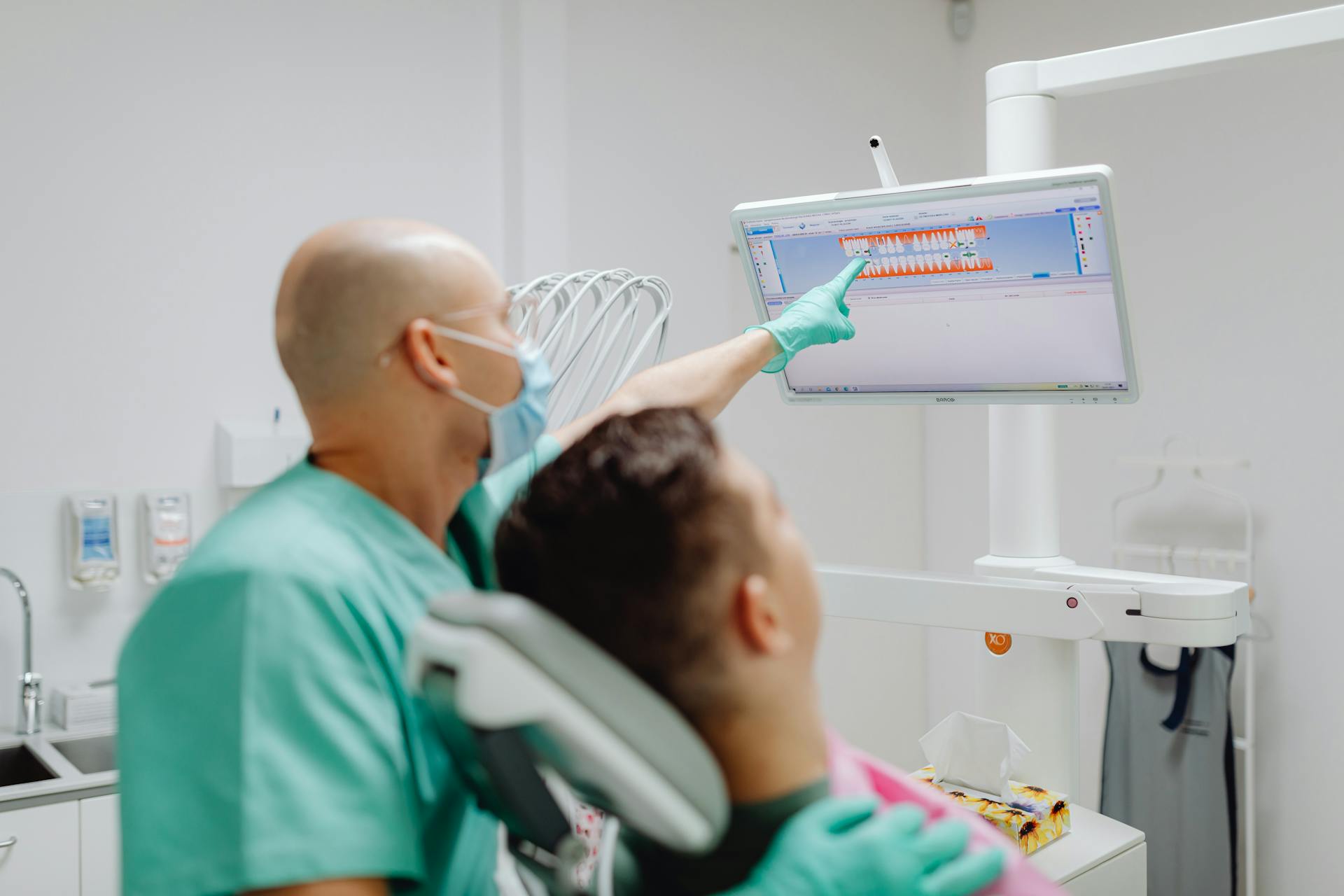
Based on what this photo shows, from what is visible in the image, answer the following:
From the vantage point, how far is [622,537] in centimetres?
77

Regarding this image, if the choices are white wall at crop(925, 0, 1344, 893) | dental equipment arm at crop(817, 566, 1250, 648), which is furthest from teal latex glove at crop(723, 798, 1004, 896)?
white wall at crop(925, 0, 1344, 893)

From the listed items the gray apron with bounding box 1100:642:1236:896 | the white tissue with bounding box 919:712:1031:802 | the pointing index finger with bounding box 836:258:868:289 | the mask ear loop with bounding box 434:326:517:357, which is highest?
the pointing index finger with bounding box 836:258:868:289

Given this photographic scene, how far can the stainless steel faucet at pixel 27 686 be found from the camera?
2.42m

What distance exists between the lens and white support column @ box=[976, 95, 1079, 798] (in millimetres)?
1814

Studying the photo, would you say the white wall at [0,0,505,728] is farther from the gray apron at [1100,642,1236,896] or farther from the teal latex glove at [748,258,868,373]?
the gray apron at [1100,642,1236,896]

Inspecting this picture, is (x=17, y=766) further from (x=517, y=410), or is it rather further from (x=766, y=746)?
(x=766, y=746)

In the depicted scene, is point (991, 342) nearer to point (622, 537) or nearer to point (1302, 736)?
point (622, 537)

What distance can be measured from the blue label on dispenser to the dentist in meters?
1.74

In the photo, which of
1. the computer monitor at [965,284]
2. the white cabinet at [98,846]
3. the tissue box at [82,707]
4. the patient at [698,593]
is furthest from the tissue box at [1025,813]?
the tissue box at [82,707]

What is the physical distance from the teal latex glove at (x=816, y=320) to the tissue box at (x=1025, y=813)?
0.70m

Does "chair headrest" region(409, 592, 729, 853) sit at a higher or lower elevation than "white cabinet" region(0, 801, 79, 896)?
higher

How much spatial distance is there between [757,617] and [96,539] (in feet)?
7.15

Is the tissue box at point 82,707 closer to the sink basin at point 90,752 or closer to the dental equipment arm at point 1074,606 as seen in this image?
the sink basin at point 90,752

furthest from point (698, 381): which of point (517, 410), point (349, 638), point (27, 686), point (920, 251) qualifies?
point (27, 686)
